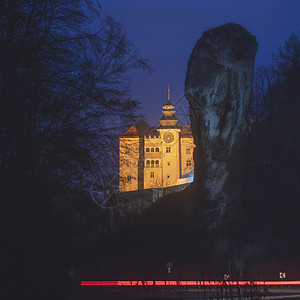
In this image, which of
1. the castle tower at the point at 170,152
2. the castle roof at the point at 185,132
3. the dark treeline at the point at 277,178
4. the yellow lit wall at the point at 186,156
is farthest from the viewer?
the castle roof at the point at 185,132

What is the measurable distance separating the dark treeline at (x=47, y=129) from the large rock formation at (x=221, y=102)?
46.8 ft

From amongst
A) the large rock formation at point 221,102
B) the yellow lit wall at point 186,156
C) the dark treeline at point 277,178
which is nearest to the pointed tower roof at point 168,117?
the yellow lit wall at point 186,156

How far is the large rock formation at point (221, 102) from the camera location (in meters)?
18.7

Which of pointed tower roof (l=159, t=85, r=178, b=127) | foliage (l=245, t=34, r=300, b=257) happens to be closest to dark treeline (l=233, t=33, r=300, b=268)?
foliage (l=245, t=34, r=300, b=257)

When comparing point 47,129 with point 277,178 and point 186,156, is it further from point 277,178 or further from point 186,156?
point 186,156

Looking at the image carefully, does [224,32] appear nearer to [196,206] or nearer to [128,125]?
[196,206]

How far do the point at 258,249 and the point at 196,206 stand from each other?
461cm

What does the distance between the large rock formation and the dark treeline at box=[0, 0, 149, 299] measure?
14264mm

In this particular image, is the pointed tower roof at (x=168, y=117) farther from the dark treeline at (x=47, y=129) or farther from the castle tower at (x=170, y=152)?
the dark treeline at (x=47, y=129)

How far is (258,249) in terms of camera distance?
17094 mm

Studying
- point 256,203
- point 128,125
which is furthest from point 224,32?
point 128,125

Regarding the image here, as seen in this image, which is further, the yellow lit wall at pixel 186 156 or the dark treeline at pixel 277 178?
the yellow lit wall at pixel 186 156

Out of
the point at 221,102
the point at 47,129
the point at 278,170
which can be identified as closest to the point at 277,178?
the point at 278,170

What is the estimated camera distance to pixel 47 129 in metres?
4.48
